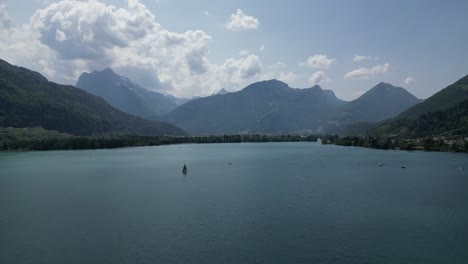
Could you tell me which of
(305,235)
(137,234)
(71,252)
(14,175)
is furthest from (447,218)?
(14,175)

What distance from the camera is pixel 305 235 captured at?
56.3 meters

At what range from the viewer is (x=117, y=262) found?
4731cm

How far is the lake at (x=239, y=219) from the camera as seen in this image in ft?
163

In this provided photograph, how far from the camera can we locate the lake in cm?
4966

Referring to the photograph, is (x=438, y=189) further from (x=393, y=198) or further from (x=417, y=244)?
(x=417, y=244)

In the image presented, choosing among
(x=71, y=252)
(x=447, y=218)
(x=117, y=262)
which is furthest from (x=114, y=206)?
(x=447, y=218)

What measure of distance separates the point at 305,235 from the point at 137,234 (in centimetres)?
2664

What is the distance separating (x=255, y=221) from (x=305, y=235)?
11594 millimetres

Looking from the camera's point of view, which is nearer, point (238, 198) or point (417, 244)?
point (417, 244)

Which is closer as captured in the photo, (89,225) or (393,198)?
(89,225)

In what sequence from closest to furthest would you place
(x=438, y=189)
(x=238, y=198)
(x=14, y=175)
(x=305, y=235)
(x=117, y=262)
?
(x=117, y=262) < (x=305, y=235) < (x=238, y=198) < (x=438, y=189) < (x=14, y=175)

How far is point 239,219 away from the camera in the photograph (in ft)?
220

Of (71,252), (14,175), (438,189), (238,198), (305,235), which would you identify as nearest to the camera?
(71,252)

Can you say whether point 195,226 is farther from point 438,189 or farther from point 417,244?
point 438,189
